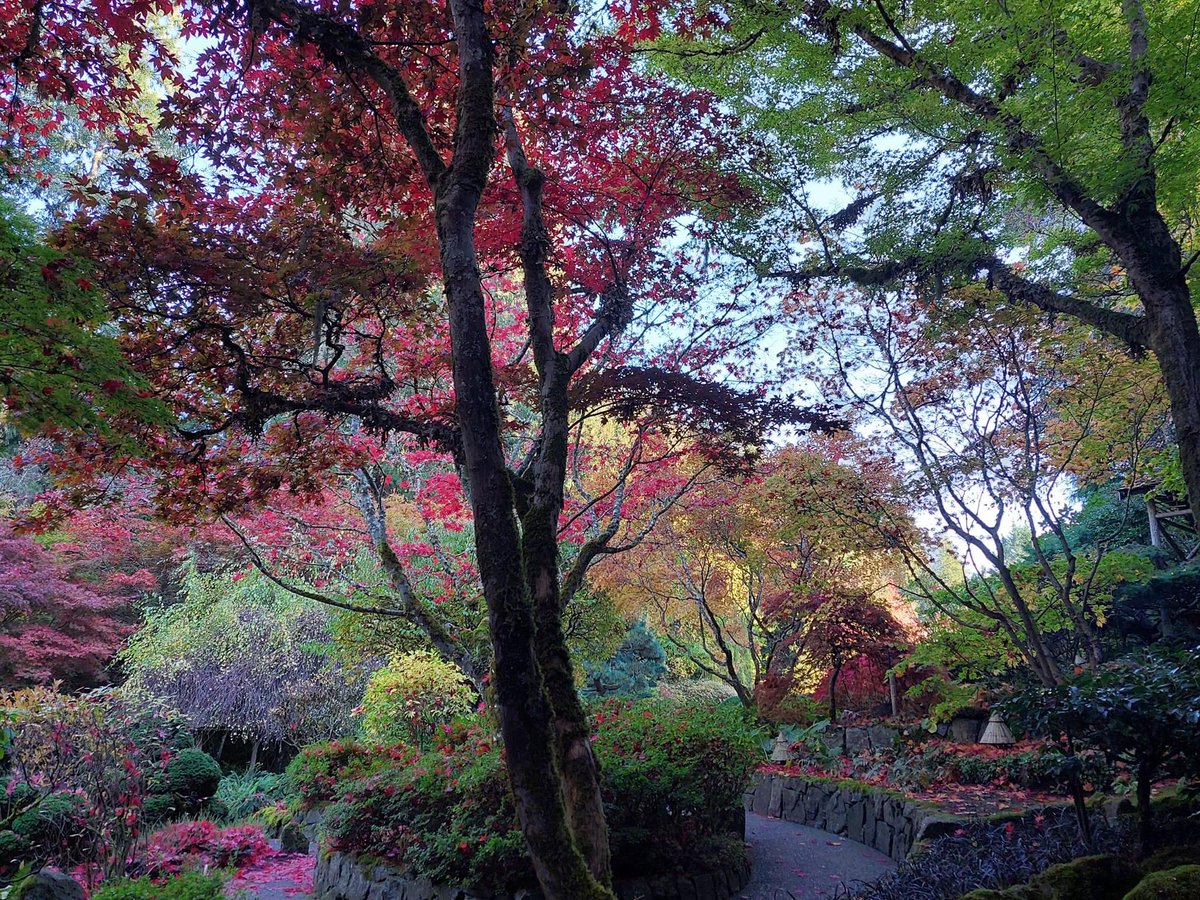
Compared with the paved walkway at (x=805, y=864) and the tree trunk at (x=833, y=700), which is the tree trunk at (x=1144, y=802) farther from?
the tree trunk at (x=833, y=700)

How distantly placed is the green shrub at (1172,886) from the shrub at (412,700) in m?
8.31

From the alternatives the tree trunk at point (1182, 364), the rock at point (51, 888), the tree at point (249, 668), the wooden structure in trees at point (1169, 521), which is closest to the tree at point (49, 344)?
the rock at point (51, 888)

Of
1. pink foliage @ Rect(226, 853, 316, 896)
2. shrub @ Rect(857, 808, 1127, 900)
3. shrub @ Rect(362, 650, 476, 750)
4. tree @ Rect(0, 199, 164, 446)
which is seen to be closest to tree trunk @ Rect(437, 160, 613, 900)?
tree @ Rect(0, 199, 164, 446)

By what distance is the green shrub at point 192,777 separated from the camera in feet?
28.6

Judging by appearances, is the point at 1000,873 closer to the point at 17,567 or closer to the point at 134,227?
the point at 134,227

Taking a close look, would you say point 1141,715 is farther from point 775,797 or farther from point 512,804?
point 775,797

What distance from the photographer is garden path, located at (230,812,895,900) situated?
6.07 meters

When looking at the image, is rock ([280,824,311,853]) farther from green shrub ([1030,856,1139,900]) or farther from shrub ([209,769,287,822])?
green shrub ([1030,856,1139,900])

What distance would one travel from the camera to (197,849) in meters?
7.42

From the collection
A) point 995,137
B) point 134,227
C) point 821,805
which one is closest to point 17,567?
point 134,227

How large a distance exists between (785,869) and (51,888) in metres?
5.97

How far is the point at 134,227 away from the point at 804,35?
→ 18.3 feet

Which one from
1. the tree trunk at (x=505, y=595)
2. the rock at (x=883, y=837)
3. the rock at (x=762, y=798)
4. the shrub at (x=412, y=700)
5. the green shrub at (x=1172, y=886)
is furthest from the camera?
the rock at (x=762, y=798)

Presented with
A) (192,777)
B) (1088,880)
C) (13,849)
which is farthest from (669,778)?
(192,777)
